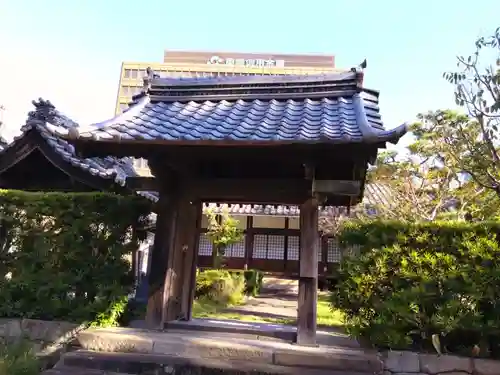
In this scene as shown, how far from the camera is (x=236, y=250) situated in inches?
690

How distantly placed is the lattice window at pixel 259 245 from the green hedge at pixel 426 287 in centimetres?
1268

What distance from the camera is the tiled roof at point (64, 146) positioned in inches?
279

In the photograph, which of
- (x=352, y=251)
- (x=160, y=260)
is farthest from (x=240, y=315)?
(x=352, y=251)

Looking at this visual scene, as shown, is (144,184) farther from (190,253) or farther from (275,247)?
(275,247)

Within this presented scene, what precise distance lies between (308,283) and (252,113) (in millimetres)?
2417

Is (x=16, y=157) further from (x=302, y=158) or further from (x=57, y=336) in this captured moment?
(x=302, y=158)

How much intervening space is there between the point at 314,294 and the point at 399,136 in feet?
6.99

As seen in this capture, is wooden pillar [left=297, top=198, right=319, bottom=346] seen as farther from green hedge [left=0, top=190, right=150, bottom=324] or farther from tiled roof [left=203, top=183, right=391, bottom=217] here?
tiled roof [left=203, top=183, right=391, bottom=217]

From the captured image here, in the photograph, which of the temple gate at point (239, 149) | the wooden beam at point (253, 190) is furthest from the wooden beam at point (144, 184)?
the wooden beam at point (253, 190)

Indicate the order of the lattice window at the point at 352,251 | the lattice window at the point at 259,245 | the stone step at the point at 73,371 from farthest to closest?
the lattice window at the point at 259,245 < the lattice window at the point at 352,251 < the stone step at the point at 73,371

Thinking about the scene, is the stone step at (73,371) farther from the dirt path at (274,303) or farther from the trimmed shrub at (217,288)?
the trimmed shrub at (217,288)

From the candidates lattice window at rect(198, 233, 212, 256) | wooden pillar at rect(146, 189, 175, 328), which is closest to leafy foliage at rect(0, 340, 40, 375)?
wooden pillar at rect(146, 189, 175, 328)

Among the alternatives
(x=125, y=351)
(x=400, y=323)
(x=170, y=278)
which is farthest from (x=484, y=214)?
(x=125, y=351)

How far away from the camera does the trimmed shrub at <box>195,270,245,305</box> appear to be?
40.7 ft
